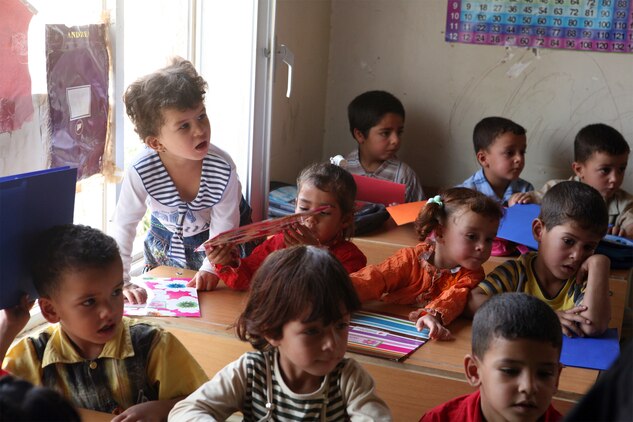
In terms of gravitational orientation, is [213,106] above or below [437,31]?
below

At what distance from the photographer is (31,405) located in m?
0.75

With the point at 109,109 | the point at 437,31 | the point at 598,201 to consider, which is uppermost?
the point at 437,31

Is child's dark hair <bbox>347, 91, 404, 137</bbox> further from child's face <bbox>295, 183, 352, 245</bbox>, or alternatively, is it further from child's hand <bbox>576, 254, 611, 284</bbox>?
child's hand <bbox>576, 254, 611, 284</bbox>

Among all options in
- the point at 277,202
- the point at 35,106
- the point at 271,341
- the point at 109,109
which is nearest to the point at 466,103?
the point at 277,202

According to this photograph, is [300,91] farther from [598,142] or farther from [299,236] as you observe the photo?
[299,236]

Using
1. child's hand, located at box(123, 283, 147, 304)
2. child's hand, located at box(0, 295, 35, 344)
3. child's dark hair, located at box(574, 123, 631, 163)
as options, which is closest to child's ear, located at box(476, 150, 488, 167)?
child's dark hair, located at box(574, 123, 631, 163)

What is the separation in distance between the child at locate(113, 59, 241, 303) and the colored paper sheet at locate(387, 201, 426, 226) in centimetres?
70

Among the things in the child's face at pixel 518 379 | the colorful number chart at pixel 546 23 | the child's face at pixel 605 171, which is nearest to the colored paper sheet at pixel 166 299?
the child's face at pixel 518 379

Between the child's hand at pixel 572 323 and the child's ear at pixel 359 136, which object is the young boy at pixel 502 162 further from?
the child's hand at pixel 572 323

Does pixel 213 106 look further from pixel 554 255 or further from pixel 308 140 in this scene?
pixel 554 255

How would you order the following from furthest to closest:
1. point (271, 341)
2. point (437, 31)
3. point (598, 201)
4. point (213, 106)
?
point (437, 31), point (213, 106), point (598, 201), point (271, 341)

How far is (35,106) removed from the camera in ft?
7.54

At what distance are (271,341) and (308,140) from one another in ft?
9.06

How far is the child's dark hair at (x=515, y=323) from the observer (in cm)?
161
